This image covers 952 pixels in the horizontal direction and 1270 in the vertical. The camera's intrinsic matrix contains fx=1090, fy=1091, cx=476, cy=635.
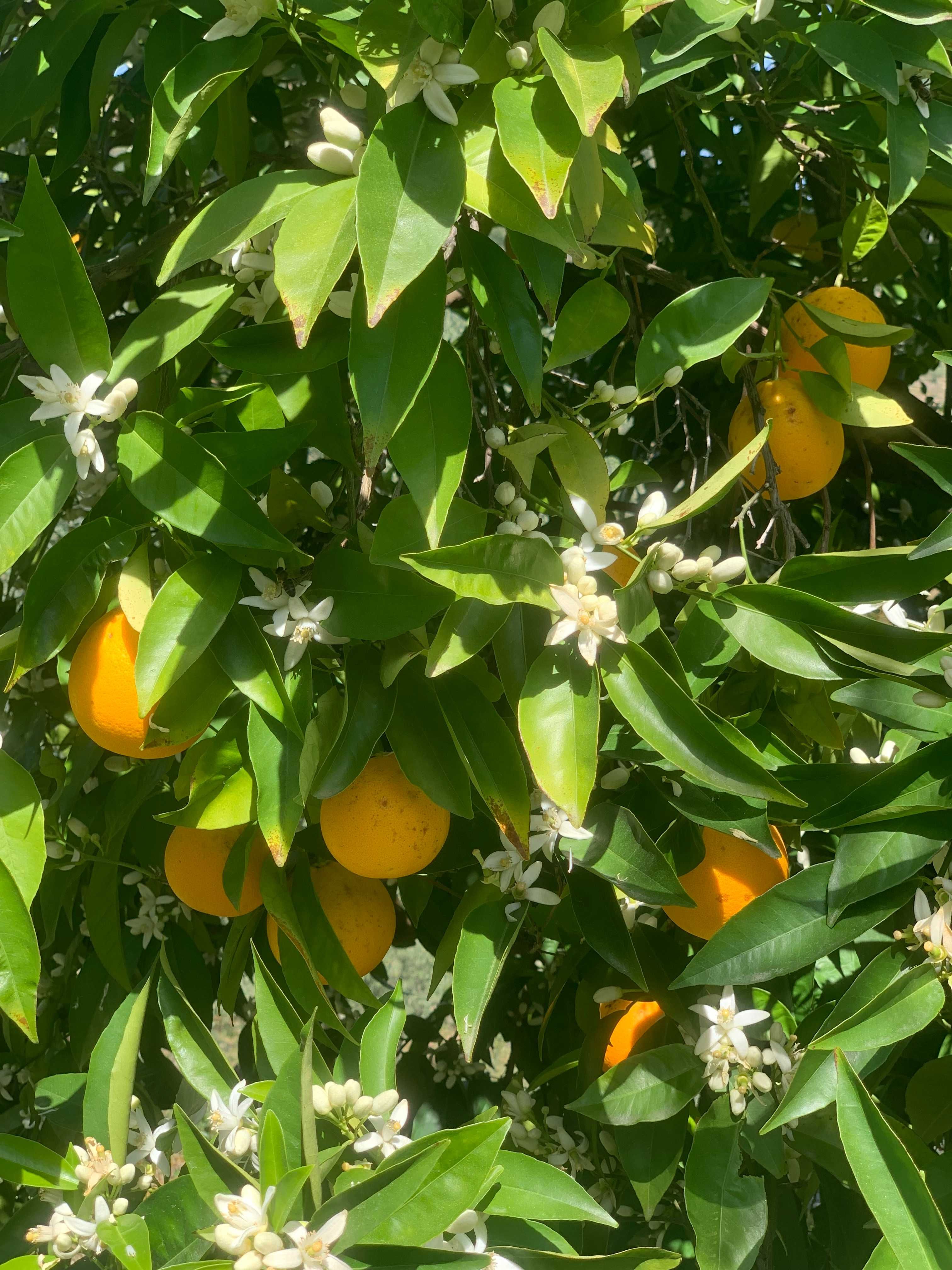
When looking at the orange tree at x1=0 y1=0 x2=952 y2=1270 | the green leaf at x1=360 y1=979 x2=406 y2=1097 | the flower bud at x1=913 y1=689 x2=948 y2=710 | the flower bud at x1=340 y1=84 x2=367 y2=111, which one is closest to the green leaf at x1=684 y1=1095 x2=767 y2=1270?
the orange tree at x1=0 y1=0 x2=952 y2=1270

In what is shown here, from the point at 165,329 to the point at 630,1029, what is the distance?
68 cm

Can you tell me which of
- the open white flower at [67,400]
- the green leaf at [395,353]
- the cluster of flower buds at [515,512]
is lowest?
the cluster of flower buds at [515,512]

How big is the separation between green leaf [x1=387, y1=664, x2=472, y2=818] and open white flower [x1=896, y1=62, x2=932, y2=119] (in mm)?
588

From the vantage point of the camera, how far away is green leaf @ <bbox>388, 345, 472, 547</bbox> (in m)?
0.66

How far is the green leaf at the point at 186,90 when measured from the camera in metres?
0.70

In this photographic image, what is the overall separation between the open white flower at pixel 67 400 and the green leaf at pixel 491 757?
0.99 ft

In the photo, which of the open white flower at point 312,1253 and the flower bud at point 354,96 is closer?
the open white flower at point 312,1253

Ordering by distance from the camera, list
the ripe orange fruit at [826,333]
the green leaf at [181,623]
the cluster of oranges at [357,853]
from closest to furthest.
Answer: the green leaf at [181,623] → the cluster of oranges at [357,853] → the ripe orange fruit at [826,333]

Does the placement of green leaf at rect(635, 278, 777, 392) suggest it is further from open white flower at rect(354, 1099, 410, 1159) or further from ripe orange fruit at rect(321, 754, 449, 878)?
open white flower at rect(354, 1099, 410, 1159)

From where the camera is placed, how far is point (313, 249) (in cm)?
64

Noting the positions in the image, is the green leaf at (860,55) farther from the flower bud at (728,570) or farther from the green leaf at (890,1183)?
the green leaf at (890,1183)

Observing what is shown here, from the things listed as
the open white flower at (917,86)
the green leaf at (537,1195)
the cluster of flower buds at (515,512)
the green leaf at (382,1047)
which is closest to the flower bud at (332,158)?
the cluster of flower buds at (515,512)

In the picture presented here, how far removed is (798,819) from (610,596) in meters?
0.22

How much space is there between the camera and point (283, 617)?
753 millimetres
